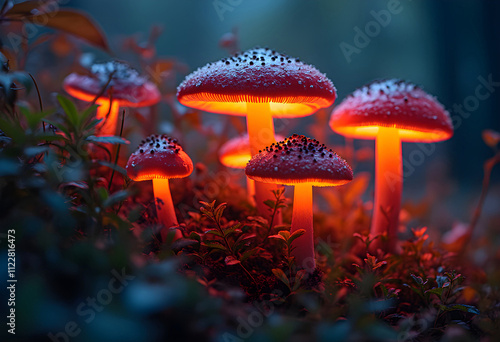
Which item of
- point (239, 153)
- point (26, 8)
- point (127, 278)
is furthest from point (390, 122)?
point (26, 8)

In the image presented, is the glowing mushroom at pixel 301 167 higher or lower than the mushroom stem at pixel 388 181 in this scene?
higher

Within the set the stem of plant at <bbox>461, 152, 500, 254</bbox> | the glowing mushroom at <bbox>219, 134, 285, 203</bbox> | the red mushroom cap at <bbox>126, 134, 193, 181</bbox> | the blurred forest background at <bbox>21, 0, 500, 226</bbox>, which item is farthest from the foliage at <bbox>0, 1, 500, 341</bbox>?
the blurred forest background at <bbox>21, 0, 500, 226</bbox>

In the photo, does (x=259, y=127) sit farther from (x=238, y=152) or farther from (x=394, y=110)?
(x=394, y=110)

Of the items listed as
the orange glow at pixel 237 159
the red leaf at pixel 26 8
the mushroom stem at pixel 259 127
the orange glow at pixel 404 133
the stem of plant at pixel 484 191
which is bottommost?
the stem of plant at pixel 484 191

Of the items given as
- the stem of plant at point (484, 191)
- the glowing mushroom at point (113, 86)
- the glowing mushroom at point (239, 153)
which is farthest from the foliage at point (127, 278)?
the stem of plant at point (484, 191)

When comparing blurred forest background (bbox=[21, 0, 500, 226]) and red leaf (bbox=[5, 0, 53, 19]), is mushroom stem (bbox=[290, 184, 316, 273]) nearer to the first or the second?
red leaf (bbox=[5, 0, 53, 19])

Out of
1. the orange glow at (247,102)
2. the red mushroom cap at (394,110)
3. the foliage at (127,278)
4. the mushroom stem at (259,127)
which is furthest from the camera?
the mushroom stem at (259,127)

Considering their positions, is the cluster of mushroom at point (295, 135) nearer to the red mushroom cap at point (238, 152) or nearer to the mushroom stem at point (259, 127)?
the mushroom stem at point (259, 127)

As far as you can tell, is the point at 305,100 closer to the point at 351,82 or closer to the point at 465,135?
the point at 465,135
